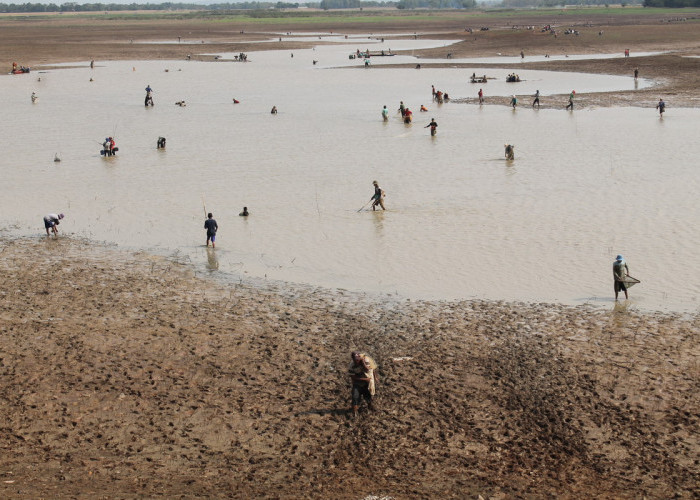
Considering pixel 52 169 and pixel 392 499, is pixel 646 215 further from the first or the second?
pixel 52 169

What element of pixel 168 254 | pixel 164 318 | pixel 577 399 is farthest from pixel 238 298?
pixel 577 399

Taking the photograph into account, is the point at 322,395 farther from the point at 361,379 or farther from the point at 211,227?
the point at 211,227

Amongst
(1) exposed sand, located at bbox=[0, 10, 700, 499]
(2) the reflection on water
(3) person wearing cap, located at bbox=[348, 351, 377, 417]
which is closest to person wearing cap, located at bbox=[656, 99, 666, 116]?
(1) exposed sand, located at bbox=[0, 10, 700, 499]

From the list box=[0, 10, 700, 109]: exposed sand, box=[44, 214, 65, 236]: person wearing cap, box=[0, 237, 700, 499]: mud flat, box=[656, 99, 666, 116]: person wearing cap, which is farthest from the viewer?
box=[0, 10, 700, 109]: exposed sand

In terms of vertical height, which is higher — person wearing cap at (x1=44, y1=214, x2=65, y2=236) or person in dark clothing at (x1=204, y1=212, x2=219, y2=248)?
person wearing cap at (x1=44, y1=214, x2=65, y2=236)

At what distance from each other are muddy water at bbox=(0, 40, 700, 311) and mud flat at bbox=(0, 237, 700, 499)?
2.34 m

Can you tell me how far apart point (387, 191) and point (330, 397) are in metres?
17.5

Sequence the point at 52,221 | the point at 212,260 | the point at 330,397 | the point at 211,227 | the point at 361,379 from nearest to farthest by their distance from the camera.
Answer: the point at 361,379 → the point at 330,397 → the point at 212,260 → the point at 211,227 → the point at 52,221

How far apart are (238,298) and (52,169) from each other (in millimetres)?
20431

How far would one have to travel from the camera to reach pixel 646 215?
2652cm

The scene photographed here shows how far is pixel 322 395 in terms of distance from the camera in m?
14.4

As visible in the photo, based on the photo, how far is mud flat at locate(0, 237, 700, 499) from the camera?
11.8 metres

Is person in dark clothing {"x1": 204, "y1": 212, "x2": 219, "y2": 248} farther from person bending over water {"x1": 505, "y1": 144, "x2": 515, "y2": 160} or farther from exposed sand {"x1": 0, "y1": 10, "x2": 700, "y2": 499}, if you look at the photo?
person bending over water {"x1": 505, "y1": 144, "x2": 515, "y2": 160}

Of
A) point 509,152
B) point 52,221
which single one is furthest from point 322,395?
point 509,152
